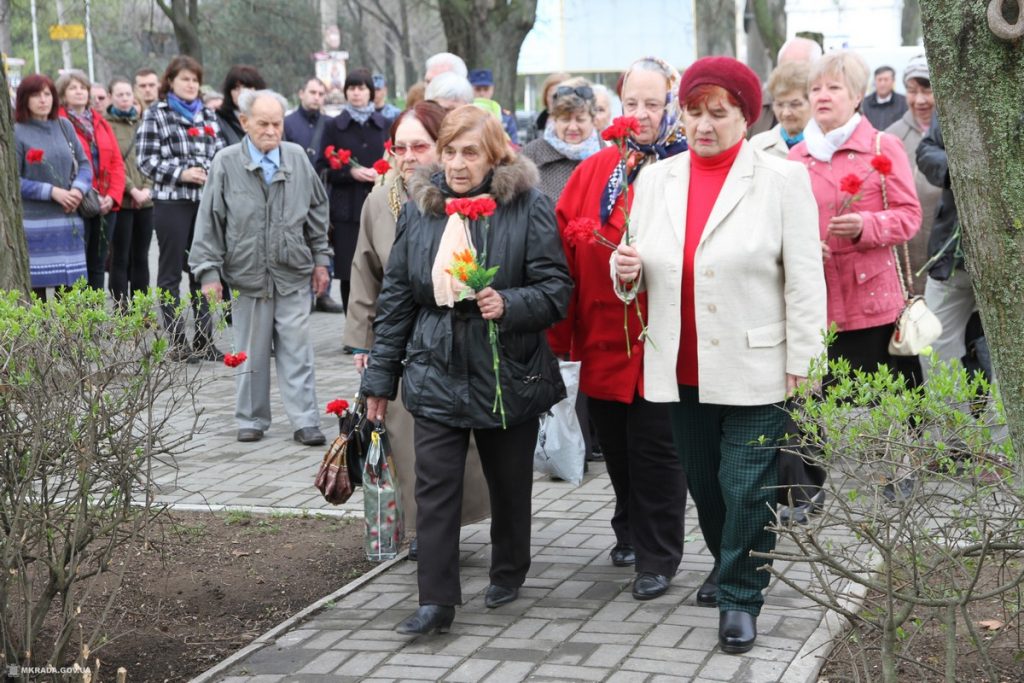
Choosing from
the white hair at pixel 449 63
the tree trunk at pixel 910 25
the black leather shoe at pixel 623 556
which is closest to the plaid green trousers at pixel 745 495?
the black leather shoe at pixel 623 556

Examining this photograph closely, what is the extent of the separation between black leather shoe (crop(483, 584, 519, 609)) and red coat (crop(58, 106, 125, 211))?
25.0 ft

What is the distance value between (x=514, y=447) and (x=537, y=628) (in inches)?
25.9

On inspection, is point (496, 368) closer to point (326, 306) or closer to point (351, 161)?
point (351, 161)

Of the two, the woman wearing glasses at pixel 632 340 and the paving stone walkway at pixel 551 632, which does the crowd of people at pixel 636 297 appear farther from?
the paving stone walkway at pixel 551 632

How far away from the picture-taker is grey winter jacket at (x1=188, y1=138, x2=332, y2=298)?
8.25m

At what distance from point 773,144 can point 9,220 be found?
11.4 feet

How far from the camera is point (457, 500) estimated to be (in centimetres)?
504

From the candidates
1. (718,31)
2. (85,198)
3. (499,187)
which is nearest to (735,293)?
(499,187)

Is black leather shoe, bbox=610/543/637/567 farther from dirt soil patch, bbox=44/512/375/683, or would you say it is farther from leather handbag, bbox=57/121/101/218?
leather handbag, bbox=57/121/101/218

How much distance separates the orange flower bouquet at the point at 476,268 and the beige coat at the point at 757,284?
0.65m

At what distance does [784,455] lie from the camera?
5895mm

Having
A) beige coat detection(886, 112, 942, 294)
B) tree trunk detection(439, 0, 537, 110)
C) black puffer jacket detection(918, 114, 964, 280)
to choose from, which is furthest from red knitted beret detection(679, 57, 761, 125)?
tree trunk detection(439, 0, 537, 110)

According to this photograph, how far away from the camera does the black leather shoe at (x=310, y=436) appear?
837 centimetres

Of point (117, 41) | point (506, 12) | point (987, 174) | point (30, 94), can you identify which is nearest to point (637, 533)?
point (987, 174)
